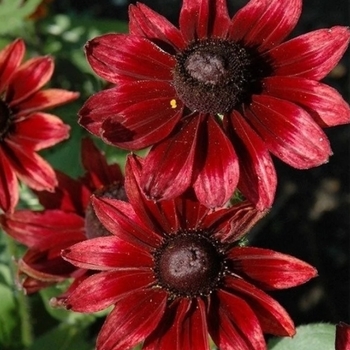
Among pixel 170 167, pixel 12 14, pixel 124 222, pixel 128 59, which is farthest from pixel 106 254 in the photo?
pixel 12 14

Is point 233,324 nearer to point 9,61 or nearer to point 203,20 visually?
point 203,20

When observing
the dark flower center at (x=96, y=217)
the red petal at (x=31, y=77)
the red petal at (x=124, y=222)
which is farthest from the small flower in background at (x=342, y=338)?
the red petal at (x=31, y=77)

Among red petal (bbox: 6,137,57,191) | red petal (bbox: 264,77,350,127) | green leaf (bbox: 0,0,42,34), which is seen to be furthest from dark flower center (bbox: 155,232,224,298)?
green leaf (bbox: 0,0,42,34)

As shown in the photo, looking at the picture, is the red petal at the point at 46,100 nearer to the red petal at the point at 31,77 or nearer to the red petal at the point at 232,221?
the red petal at the point at 31,77

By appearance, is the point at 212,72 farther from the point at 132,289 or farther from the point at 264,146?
the point at 132,289

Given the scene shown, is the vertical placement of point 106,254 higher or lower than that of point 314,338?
higher

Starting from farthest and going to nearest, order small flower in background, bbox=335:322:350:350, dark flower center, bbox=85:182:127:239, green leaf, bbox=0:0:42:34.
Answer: green leaf, bbox=0:0:42:34 → dark flower center, bbox=85:182:127:239 → small flower in background, bbox=335:322:350:350

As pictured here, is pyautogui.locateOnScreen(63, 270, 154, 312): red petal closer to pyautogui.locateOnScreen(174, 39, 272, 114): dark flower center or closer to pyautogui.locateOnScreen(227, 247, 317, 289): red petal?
pyautogui.locateOnScreen(227, 247, 317, 289): red petal
